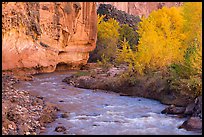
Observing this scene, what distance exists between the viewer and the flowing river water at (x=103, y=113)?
574 inches

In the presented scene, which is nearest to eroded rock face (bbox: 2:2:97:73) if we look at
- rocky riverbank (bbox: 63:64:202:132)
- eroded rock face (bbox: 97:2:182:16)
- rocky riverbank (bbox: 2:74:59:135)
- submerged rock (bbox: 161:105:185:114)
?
rocky riverbank (bbox: 63:64:202:132)

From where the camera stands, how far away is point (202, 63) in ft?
60.8

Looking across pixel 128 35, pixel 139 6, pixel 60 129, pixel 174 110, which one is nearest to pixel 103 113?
→ pixel 174 110

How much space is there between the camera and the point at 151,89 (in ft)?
70.1

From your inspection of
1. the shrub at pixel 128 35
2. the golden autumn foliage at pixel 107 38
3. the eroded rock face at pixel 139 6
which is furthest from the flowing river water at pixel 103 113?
the eroded rock face at pixel 139 6

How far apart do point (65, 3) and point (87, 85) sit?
30.7ft

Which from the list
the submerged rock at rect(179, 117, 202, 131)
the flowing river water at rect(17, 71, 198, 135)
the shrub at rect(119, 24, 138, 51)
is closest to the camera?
the submerged rock at rect(179, 117, 202, 131)

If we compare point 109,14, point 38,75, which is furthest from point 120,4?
point 38,75

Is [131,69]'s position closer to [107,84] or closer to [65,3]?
[107,84]

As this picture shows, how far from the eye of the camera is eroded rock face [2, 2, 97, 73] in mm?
25375

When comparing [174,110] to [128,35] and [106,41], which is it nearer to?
[106,41]

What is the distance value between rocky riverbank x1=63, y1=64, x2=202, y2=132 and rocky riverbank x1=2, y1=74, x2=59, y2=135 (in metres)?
5.13

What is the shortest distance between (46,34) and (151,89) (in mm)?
11385

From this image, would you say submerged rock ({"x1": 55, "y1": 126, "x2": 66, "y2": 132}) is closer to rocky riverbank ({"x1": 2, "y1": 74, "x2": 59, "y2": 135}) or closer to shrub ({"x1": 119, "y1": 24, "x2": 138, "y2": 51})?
rocky riverbank ({"x1": 2, "y1": 74, "x2": 59, "y2": 135})
